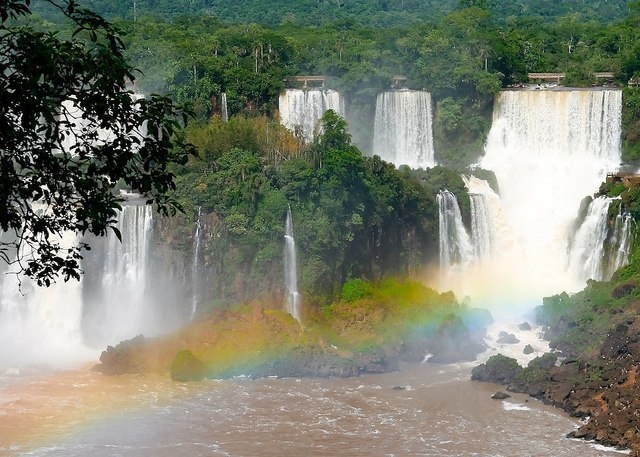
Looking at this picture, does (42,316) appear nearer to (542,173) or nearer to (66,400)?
(66,400)

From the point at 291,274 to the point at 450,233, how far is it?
22.3ft

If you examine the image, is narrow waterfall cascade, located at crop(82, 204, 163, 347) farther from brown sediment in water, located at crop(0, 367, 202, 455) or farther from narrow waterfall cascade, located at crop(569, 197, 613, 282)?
narrow waterfall cascade, located at crop(569, 197, 613, 282)

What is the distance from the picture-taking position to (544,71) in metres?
48.6

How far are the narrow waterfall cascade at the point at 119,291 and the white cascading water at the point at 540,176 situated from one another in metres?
10.0

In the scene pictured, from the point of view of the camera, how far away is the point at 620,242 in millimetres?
35344

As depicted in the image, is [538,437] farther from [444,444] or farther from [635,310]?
[635,310]

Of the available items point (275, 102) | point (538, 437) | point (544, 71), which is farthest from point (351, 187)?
point (544, 71)

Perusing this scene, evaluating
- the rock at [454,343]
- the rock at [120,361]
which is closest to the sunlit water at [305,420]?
the rock at [120,361]

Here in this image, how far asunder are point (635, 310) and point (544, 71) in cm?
1961

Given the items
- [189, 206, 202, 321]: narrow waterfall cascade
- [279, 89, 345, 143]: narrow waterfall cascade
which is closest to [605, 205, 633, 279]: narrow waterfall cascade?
[279, 89, 345, 143]: narrow waterfall cascade

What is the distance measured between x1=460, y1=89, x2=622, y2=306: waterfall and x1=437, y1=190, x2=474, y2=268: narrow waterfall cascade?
0.80 m

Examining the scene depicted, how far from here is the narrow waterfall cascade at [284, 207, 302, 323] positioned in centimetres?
3238

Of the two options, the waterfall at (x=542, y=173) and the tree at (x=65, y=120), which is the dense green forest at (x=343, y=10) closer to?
the waterfall at (x=542, y=173)

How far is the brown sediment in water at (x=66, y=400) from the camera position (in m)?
24.5
